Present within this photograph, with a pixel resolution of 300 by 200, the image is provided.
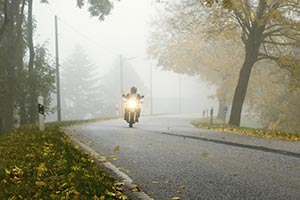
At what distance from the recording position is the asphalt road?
18.2 ft

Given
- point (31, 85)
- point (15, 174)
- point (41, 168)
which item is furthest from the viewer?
point (31, 85)

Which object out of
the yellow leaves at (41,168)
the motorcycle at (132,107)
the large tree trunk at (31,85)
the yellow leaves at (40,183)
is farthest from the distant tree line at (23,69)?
the yellow leaves at (40,183)

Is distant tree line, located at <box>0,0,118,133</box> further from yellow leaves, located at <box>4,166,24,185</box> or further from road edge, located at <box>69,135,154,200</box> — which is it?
yellow leaves, located at <box>4,166,24,185</box>

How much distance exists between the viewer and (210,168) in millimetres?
7195

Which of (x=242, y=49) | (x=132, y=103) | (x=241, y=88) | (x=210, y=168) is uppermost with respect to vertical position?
(x=242, y=49)

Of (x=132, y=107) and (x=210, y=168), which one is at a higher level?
(x=132, y=107)

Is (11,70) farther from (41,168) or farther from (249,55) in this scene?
(41,168)

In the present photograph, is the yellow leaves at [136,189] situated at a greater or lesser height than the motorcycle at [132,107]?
lesser

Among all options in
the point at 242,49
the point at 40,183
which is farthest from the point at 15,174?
the point at 242,49

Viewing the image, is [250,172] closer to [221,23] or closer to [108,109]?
[221,23]

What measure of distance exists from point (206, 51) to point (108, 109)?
47.9 meters

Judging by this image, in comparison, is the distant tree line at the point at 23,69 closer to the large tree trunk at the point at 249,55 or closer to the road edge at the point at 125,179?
the large tree trunk at the point at 249,55

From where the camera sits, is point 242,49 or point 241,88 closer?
point 241,88

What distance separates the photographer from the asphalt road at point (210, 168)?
5535 mm
